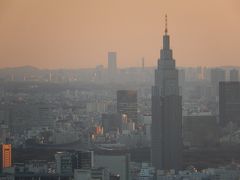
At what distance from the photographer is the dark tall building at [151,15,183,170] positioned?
11859 millimetres

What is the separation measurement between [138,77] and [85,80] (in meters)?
0.93

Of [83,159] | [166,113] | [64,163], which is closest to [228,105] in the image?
[166,113]

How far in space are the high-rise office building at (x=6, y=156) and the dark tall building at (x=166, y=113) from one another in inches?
85.8

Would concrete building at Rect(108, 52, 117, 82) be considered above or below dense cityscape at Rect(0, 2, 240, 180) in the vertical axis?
above

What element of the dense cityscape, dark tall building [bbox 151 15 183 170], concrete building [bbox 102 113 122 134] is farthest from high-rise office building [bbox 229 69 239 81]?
concrete building [bbox 102 113 122 134]

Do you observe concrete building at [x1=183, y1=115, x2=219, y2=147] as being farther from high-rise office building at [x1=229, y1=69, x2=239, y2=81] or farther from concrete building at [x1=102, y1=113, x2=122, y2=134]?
concrete building at [x1=102, y1=113, x2=122, y2=134]

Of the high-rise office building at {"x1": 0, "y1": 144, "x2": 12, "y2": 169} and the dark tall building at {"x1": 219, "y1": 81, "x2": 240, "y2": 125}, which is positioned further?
the dark tall building at {"x1": 219, "y1": 81, "x2": 240, "y2": 125}

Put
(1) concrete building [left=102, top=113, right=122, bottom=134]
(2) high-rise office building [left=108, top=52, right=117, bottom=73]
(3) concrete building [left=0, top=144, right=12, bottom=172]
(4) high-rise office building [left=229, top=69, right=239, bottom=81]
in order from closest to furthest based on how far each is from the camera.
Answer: (3) concrete building [left=0, top=144, right=12, bottom=172], (2) high-rise office building [left=108, top=52, right=117, bottom=73], (4) high-rise office building [left=229, top=69, right=239, bottom=81], (1) concrete building [left=102, top=113, right=122, bottom=134]

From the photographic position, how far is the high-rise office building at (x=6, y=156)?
9.46m

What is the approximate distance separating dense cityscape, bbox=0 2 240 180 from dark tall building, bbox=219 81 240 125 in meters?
0.02

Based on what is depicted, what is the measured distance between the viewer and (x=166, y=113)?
12.4 meters

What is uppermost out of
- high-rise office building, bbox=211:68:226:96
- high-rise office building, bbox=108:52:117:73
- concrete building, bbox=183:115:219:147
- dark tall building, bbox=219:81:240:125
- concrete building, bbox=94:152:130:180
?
high-rise office building, bbox=108:52:117:73

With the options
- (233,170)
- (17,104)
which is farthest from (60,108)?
(233,170)

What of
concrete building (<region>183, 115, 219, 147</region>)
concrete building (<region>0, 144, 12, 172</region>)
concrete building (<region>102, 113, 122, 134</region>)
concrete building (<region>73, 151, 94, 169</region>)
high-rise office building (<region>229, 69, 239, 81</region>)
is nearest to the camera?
concrete building (<region>73, 151, 94, 169</region>)
